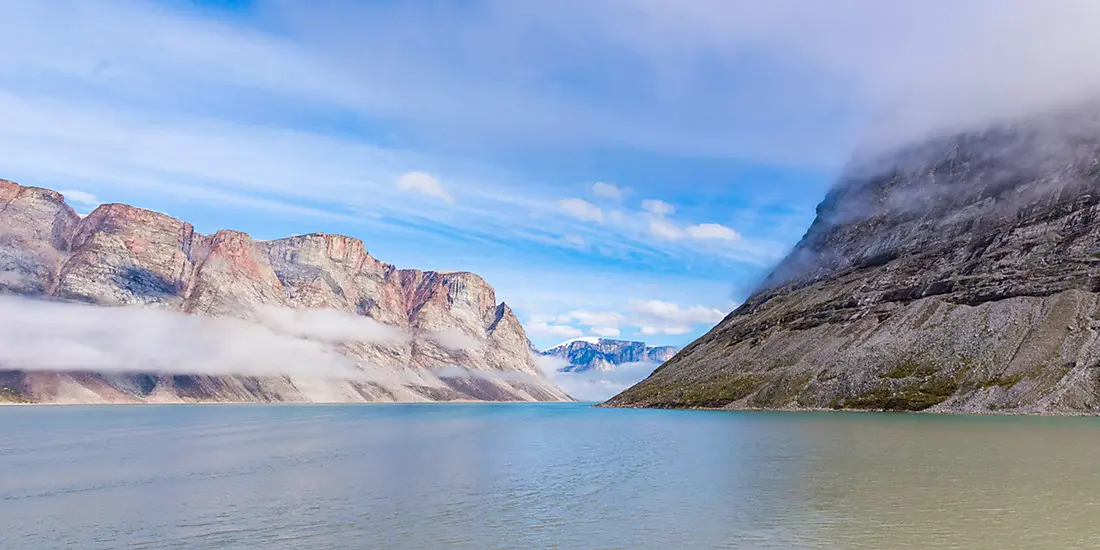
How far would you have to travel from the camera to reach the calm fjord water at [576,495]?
39.6 metres

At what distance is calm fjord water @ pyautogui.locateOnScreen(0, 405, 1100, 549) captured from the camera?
3956cm

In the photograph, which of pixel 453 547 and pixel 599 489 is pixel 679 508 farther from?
pixel 453 547

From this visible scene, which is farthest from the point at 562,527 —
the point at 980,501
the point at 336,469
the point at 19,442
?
the point at 19,442

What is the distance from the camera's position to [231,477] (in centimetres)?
6750

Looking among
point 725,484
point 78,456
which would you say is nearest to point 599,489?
point 725,484

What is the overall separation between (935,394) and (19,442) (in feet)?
Result: 664

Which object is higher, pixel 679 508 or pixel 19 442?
pixel 679 508

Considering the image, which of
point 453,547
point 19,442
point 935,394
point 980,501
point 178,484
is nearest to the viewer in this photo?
point 453,547

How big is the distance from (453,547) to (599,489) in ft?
74.7

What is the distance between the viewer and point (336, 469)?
73312 millimetres

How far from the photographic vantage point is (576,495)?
55.1 m

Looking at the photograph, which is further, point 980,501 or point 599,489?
point 599,489

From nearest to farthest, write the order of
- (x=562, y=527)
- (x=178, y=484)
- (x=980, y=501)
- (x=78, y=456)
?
(x=562, y=527) → (x=980, y=501) → (x=178, y=484) → (x=78, y=456)

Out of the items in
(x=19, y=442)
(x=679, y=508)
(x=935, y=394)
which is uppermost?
(x=935, y=394)
